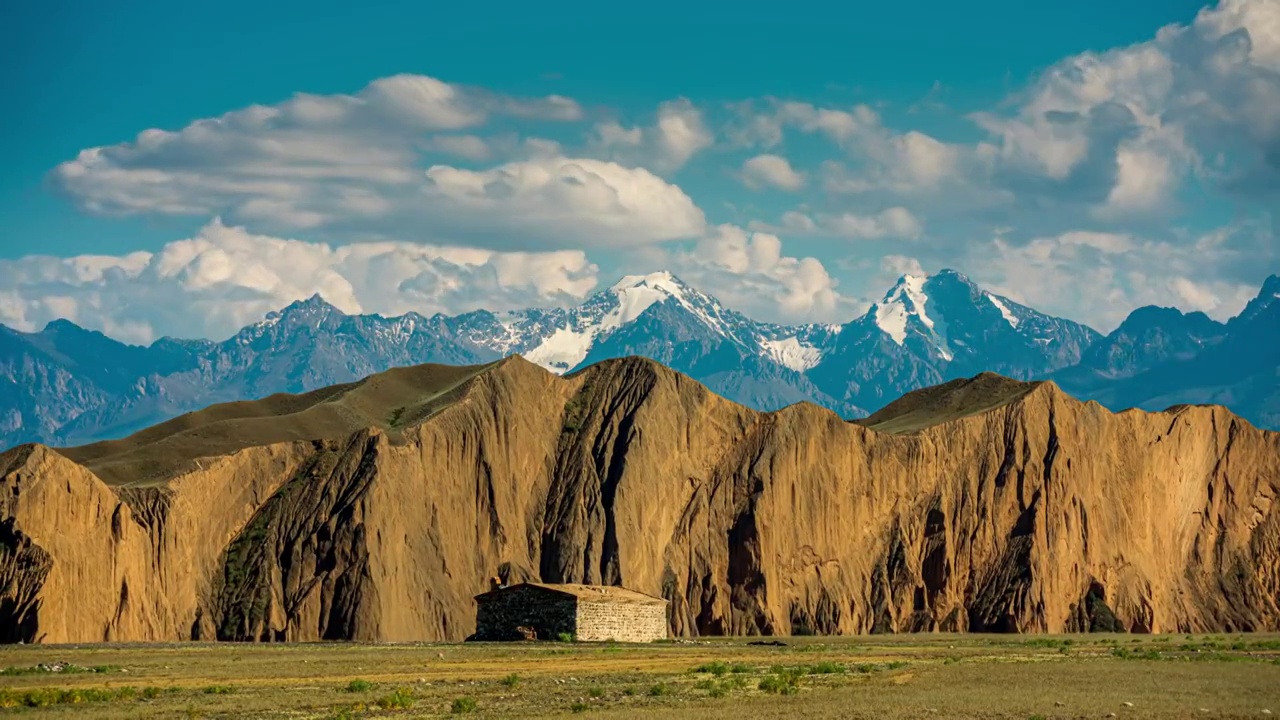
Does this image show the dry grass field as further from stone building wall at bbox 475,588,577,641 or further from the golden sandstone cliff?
the golden sandstone cliff

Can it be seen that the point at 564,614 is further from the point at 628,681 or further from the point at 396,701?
the point at 396,701

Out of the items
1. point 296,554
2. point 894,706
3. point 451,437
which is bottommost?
point 894,706

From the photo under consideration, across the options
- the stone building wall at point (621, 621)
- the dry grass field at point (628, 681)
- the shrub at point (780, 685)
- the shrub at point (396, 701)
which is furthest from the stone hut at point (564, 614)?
the shrub at point (396, 701)

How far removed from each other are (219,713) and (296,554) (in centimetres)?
5888

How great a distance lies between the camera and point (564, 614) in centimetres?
8900

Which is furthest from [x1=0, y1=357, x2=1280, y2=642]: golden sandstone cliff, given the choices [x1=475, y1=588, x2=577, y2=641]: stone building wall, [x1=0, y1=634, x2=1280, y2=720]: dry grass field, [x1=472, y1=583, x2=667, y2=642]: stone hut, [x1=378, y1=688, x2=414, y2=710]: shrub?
[x1=378, y1=688, x2=414, y2=710]: shrub

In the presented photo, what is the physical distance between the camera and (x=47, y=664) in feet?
218

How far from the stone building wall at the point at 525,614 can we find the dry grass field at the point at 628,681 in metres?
3.46

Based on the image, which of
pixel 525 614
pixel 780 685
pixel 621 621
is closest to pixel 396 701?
pixel 780 685

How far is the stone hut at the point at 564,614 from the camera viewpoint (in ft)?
292

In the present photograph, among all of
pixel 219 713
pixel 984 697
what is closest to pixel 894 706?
pixel 984 697

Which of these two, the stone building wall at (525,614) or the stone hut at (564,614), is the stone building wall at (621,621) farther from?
the stone building wall at (525,614)

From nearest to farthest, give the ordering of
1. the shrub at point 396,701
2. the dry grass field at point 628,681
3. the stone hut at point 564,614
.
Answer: the dry grass field at point 628,681 → the shrub at point 396,701 → the stone hut at point 564,614

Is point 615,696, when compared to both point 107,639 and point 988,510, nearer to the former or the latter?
point 107,639
